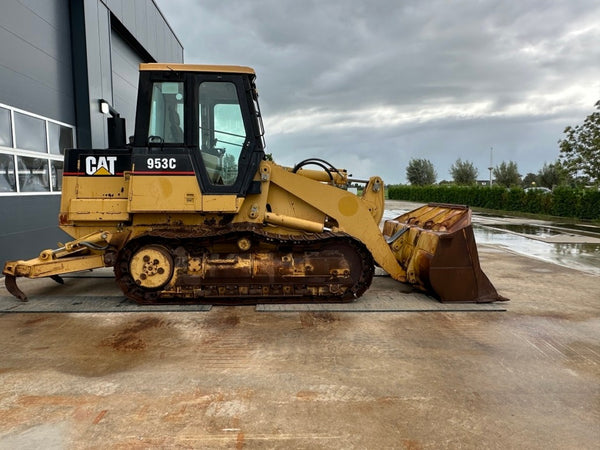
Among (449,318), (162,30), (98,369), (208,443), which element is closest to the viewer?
(208,443)

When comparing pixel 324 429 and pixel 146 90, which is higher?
pixel 146 90

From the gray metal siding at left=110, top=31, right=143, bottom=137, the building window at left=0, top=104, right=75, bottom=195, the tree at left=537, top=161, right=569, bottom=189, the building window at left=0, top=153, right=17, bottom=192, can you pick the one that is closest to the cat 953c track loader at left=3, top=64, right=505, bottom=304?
the building window at left=0, top=153, right=17, bottom=192

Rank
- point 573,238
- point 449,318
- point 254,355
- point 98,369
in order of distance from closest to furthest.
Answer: point 98,369 < point 254,355 < point 449,318 < point 573,238

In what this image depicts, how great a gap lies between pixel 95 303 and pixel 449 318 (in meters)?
4.64

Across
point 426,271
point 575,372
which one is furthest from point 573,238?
point 575,372

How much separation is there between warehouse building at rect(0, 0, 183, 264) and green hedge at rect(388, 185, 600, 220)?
2152 cm

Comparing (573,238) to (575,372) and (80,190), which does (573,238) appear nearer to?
(575,372)

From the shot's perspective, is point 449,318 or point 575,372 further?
A: point 449,318

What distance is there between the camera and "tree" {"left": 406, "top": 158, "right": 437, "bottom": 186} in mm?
60375

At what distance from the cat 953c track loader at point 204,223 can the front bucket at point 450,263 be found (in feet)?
0.05

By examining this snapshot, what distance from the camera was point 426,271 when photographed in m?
5.48

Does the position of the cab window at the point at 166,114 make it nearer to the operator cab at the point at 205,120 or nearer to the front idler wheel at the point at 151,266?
the operator cab at the point at 205,120

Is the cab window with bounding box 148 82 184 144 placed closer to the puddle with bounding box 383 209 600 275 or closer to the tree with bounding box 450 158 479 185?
the puddle with bounding box 383 209 600 275

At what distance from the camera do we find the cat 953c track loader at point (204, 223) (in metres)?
5.23
